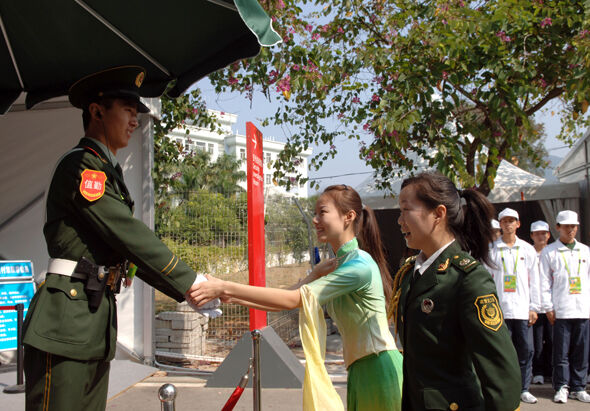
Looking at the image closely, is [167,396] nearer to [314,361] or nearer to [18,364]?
[314,361]

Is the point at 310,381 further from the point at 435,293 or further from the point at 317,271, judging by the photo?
the point at 317,271

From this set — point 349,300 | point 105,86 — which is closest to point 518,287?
point 349,300

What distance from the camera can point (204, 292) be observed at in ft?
7.30

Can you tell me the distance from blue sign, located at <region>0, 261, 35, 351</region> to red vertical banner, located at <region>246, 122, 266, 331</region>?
2.42 metres

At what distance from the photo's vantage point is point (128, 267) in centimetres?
240

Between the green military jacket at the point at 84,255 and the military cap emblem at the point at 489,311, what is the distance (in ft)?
4.06

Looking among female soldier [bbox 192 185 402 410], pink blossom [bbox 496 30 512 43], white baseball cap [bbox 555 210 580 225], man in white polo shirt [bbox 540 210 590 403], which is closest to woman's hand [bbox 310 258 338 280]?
female soldier [bbox 192 185 402 410]

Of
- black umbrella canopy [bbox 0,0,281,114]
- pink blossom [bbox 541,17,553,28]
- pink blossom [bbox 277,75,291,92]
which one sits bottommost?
black umbrella canopy [bbox 0,0,281,114]

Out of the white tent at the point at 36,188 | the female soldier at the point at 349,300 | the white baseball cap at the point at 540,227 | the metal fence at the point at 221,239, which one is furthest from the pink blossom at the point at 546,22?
the white tent at the point at 36,188

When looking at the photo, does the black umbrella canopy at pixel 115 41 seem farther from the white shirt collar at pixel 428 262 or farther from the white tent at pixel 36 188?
the white tent at pixel 36 188

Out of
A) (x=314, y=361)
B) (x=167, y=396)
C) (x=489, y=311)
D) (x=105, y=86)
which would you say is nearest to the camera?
(x=489, y=311)

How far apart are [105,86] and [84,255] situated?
87cm

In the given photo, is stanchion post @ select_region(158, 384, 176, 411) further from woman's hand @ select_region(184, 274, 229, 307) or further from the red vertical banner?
the red vertical banner

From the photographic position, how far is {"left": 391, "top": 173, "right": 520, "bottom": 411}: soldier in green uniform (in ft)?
5.59
